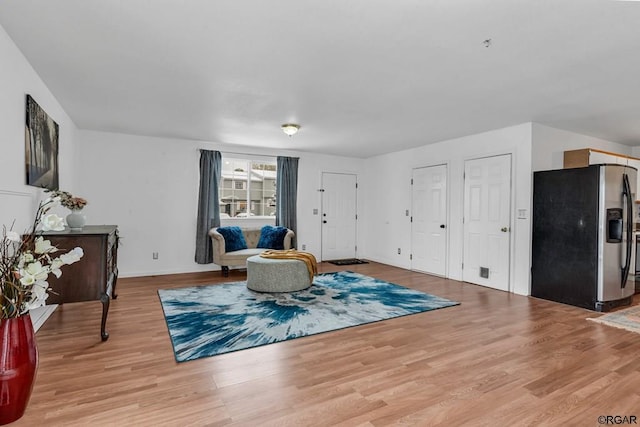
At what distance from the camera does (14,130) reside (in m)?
2.63

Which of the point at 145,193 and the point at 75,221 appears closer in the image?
the point at 75,221

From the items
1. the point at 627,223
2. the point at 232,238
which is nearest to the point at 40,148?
the point at 232,238

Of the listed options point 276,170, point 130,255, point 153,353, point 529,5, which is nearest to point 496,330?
point 529,5

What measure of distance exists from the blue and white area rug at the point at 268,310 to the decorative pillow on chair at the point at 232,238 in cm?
90

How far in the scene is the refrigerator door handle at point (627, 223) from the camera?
4.18 m

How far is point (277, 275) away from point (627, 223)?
4.42 m

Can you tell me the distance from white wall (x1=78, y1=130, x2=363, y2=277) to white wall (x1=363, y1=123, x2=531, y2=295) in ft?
10.5

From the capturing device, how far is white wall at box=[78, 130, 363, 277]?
5.50 meters

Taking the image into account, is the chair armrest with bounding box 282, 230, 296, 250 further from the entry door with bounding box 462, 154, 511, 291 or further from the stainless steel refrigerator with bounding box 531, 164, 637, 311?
the stainless steel refrigerator with bounding box 531, 164, 637, 311

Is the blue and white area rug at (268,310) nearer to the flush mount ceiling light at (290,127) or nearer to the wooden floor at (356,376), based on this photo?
the wooden floor at (356,376)

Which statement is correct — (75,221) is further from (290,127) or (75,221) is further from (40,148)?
(290,127)

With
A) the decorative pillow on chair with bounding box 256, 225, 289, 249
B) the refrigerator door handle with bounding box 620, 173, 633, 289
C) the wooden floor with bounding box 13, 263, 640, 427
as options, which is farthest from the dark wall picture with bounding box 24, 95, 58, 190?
the refrigerator door handle with bounding box 620, 173, 633, 289

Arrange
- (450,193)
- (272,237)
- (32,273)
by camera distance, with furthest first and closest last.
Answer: (272,237), (450,193), (32,273)

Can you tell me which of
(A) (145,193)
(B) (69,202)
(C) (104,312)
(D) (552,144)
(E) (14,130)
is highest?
(D) (552,144)
